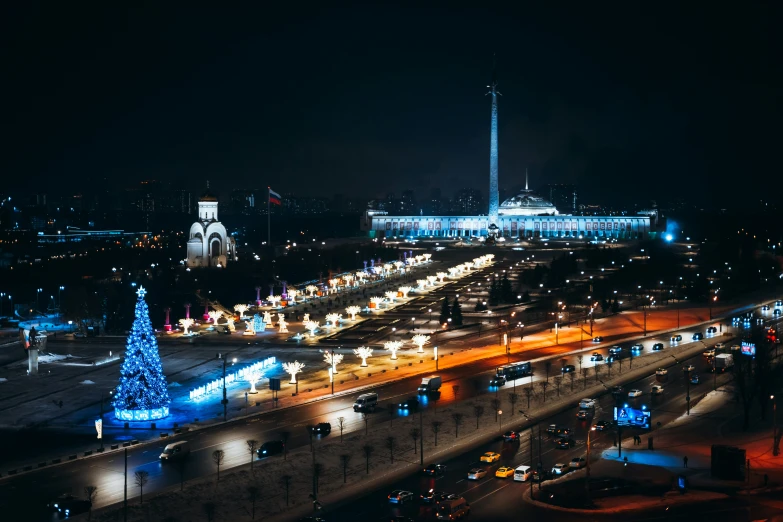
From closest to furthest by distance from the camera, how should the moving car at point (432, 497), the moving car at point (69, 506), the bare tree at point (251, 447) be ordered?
the moving car at point (69, 506) < the moving car at point (432, 497) < the bare tree at point (251, 447)

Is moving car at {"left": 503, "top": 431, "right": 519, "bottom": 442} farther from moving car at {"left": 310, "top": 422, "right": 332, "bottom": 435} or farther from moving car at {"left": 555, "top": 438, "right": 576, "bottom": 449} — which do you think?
moving car at {"left": 310, "top": 422, "right": 332, "bottom": 435}

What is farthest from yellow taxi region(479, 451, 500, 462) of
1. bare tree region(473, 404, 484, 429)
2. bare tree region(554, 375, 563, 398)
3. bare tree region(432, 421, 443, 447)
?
bare tree region(554, 375, 563, 398)

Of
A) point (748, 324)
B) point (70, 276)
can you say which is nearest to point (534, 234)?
point (70, 276)

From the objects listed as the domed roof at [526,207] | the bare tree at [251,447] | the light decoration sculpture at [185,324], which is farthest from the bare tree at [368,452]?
the domed roof at [526,207]

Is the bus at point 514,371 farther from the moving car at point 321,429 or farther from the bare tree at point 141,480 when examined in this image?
the bare tree at point 141,480

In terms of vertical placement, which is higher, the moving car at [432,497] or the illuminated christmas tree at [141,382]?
the illuminated christmas tree at [141,382]

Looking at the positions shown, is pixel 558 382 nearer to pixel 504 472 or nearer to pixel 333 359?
pixel 333 359

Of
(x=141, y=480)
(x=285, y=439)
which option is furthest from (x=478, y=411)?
(x=141, y=480)
